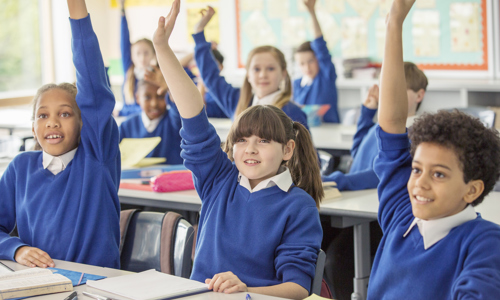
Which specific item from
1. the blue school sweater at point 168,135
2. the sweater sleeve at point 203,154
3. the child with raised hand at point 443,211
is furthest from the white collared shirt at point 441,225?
the blue school sweater at point 168,135

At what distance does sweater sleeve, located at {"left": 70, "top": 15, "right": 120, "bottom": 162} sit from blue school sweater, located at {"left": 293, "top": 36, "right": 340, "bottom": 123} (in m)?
2.98

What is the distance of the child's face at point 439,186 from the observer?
48.9 inches

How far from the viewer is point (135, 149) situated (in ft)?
10.3

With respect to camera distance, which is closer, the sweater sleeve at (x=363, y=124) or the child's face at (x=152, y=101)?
the sweater sleeve at (x=363, y=124)

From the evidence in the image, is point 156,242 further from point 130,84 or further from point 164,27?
point 130,84

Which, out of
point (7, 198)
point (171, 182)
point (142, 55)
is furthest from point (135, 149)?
point (142, 55)

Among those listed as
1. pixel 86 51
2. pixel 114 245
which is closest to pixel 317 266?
pixel 114 245

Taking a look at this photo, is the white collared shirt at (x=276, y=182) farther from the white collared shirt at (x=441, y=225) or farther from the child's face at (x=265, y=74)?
the child's face at (x=265, y=74)

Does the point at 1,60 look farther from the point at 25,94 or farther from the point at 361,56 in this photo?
the point at 361,56

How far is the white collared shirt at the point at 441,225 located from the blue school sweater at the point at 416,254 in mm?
10

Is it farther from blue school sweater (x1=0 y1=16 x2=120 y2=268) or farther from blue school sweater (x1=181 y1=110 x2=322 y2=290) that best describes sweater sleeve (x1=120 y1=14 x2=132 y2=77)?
blue school sweater (x1=181 y1=110 x2=322 y2=290)

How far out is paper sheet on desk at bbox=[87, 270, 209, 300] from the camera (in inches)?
49.9

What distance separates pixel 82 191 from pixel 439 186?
106cm

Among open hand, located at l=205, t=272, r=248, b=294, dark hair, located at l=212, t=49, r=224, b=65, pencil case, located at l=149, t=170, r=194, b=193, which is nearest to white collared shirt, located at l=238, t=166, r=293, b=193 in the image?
open hand, located at l=205, t=272, r=248, b=294
